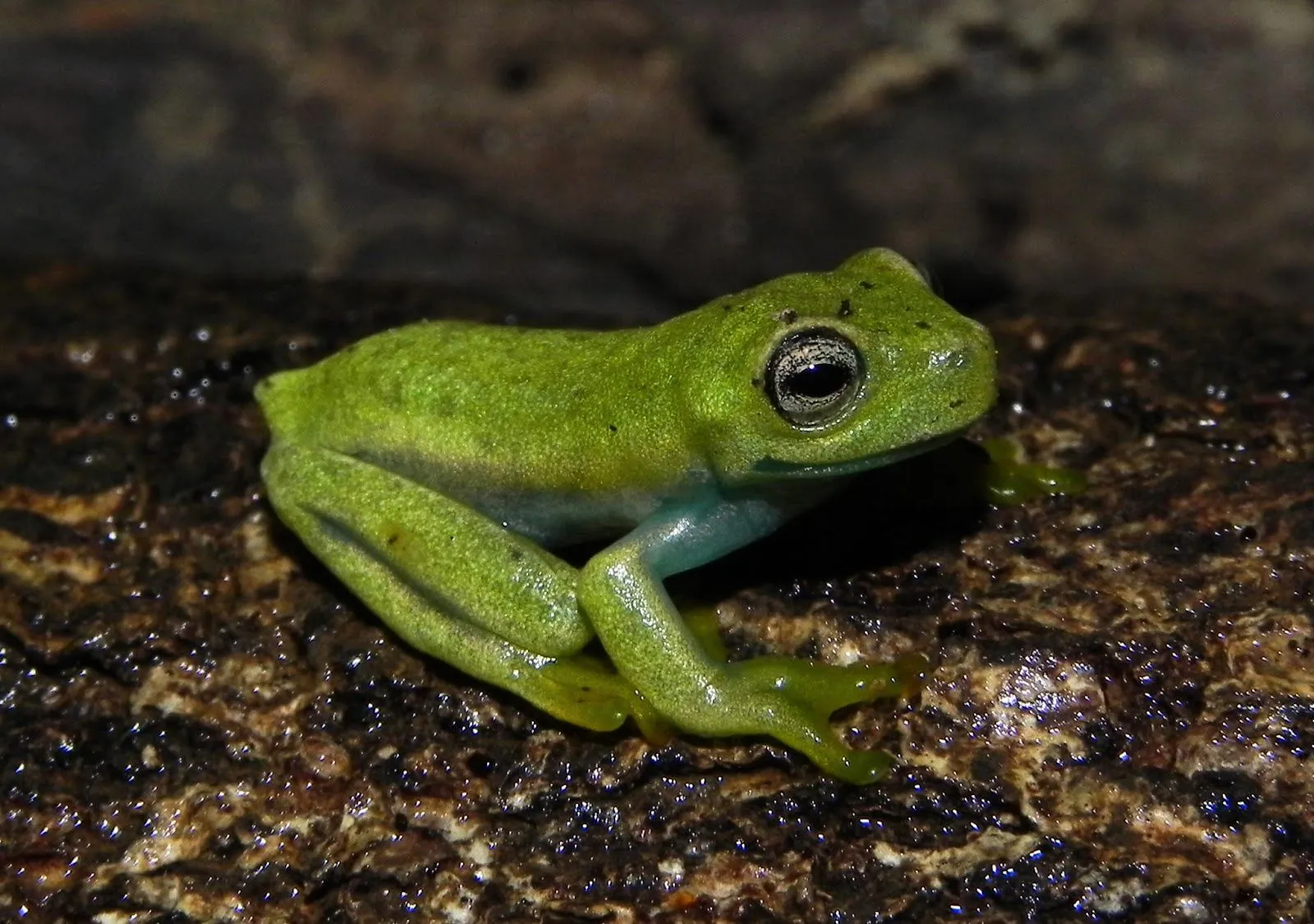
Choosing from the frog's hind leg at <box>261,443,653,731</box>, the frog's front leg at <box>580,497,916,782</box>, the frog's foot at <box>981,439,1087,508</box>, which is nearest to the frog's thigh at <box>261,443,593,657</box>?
the frog's hind leg at <box>261,443,653,731</box>

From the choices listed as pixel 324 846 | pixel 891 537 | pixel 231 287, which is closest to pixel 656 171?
pixel 231 287

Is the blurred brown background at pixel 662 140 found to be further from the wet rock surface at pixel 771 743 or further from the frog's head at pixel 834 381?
the frog's head at pixel 834 381

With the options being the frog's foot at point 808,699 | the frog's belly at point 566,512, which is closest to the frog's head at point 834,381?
the frog's belly at point 566,512

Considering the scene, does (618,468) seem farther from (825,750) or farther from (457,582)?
(825,750)

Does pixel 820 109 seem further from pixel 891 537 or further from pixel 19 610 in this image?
pixel 19 610

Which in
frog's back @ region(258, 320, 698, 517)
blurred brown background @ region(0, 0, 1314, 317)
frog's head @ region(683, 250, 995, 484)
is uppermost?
frog's head @ region(683, 250, 995, 484)

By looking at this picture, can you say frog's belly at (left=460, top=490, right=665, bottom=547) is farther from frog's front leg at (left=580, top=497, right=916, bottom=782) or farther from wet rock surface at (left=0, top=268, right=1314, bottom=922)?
wet rock surface at (left=0, top=268, right=1314, bottom=922)
